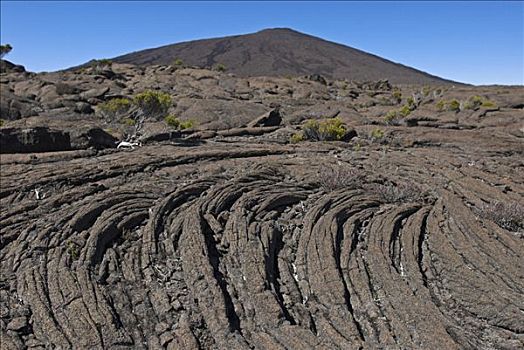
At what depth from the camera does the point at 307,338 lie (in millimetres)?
6953

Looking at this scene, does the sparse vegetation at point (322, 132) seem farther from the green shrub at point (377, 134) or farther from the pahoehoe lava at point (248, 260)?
the pahoehoe lava at point (248, 260)

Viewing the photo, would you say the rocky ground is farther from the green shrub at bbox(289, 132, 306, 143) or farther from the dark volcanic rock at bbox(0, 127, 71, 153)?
the green shrub at bbox(289, 132, 306, 143)

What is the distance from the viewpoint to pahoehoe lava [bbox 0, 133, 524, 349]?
285 inches

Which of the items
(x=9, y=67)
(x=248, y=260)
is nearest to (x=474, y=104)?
(x=248, y=260)

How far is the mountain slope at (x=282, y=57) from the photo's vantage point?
131 m

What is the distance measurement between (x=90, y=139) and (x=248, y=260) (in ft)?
31.1

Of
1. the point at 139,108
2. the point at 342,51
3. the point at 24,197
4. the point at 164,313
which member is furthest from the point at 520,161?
the point at 342,51

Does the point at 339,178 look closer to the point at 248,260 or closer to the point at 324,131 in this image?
the point at 248,260

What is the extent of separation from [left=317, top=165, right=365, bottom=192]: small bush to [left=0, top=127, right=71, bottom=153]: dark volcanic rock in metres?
8.74

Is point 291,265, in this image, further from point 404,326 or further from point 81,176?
point 81,176

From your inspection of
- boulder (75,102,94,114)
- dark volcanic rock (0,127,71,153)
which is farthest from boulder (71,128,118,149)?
boulder (75,102,94,114)

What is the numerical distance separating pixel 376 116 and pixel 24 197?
2323cm

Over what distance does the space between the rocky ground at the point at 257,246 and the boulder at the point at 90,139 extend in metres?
0.06

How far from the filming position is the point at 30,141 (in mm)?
15047
